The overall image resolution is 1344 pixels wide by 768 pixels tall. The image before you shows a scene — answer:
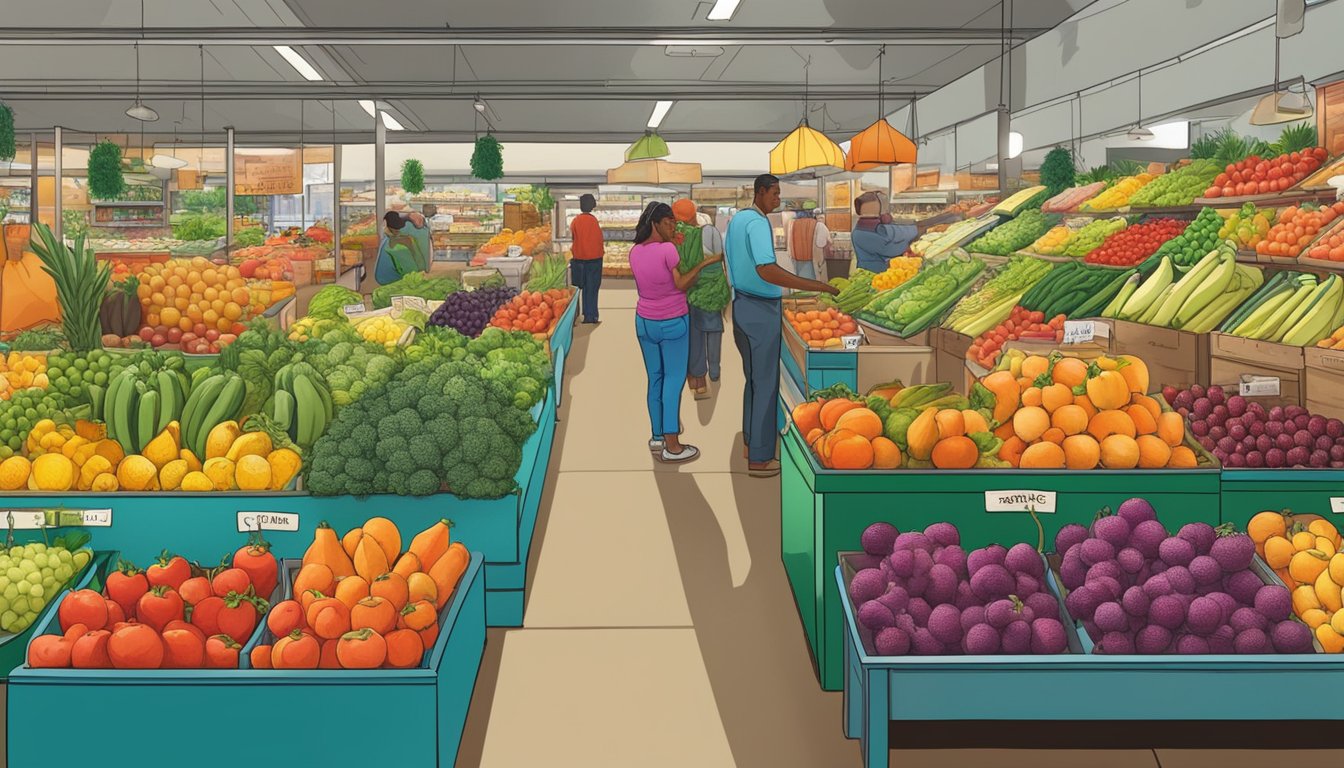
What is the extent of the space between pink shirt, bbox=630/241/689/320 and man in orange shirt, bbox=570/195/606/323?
16.5ft

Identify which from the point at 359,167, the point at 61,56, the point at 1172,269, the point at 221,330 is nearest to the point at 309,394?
the point at 221,330

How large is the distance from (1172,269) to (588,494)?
3.42m

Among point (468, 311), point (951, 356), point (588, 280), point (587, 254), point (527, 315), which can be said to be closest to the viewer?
point (951, 356)

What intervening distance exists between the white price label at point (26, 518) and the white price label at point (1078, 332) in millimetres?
4303

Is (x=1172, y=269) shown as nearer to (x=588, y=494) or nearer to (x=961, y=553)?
(x=588, y=494)

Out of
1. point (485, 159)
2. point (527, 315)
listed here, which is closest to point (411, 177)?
point (485, 159)

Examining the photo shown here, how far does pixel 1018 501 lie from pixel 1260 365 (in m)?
1.93

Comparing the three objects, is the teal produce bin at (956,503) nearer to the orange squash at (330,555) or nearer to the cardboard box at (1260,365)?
the cardboard box at (1260,365)

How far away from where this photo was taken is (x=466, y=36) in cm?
973

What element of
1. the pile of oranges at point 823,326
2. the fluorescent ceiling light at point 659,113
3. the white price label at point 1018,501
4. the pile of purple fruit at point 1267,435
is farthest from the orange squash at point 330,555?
the fluorescent ceiling light at point 659,113

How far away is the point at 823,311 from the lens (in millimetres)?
8352

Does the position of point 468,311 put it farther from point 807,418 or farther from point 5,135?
point 5,135

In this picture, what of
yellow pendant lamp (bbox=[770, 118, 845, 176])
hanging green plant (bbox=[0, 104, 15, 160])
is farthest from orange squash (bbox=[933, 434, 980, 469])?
hanging green plant (bbox=[0, 104, 15, 160])

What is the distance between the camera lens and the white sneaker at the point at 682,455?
20.9 feet
